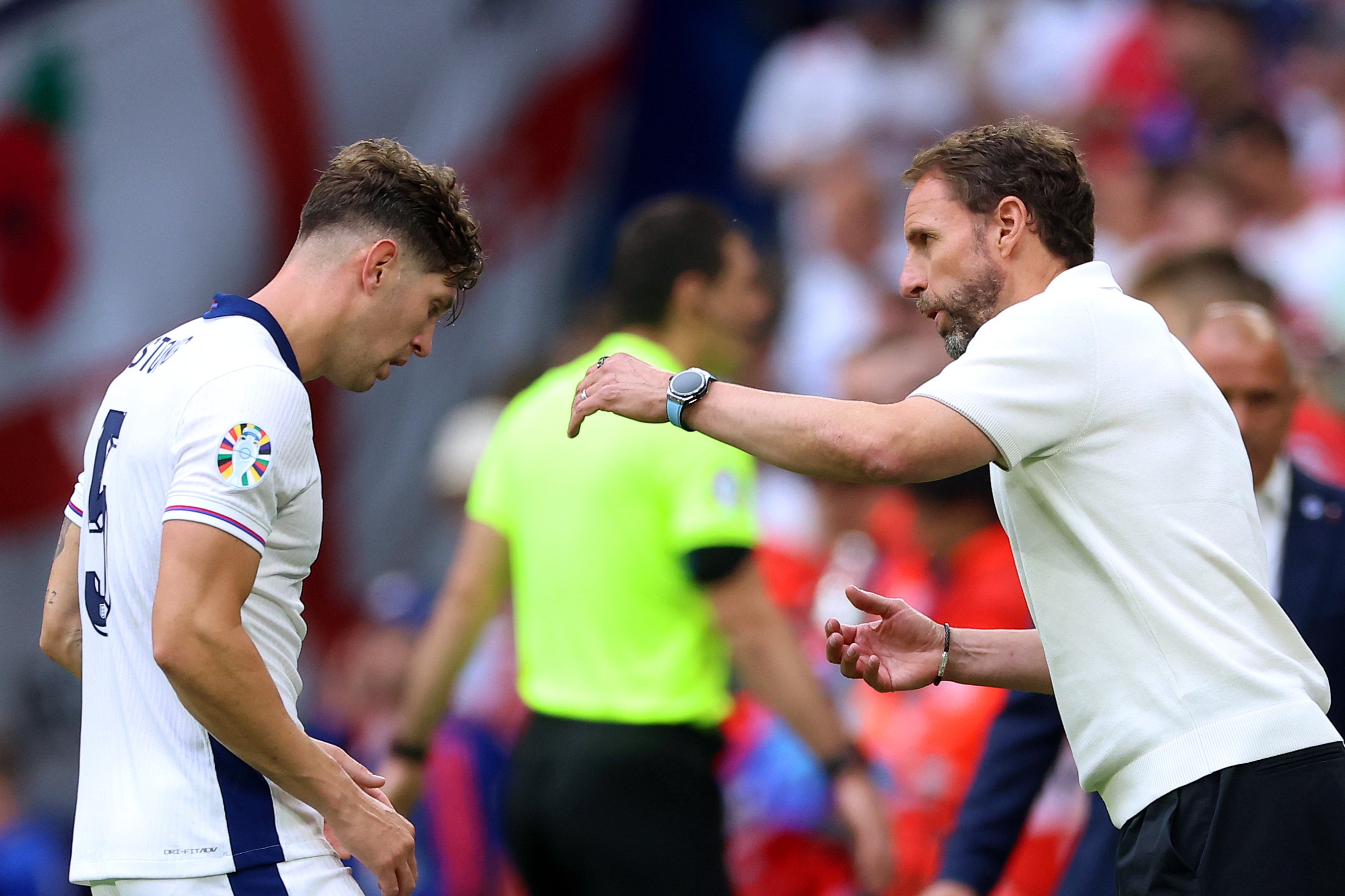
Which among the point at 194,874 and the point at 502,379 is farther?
the point at 502,379

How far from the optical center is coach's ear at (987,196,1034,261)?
305cm

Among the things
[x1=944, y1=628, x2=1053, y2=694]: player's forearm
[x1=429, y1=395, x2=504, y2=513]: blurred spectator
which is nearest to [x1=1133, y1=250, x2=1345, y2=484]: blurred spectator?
[x1=944, y1=628, x2=1053, y2=694]: player's forearm

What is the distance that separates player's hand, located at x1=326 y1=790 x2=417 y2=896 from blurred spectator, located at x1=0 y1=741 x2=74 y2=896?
452 centimetres

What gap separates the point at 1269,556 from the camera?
3756 millimetres

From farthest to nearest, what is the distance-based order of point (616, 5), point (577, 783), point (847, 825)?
point (616, 5) → point (847, 825) → point (577, 783)

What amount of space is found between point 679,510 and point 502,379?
542cm

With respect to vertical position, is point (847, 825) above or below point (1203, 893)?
below

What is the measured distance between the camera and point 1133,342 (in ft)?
9.43

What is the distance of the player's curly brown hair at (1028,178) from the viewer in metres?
3.07

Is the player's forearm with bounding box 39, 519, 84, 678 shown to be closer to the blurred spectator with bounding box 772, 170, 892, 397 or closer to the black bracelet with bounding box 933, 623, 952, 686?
the black bracelet with bounding box 933, 623, 952, 686

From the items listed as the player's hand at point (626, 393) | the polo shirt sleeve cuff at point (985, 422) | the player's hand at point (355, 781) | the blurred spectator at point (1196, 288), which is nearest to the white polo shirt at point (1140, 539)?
the polo shirt sleeve cuff at point (985, 422)

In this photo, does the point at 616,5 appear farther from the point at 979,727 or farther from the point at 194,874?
the point at 194,874

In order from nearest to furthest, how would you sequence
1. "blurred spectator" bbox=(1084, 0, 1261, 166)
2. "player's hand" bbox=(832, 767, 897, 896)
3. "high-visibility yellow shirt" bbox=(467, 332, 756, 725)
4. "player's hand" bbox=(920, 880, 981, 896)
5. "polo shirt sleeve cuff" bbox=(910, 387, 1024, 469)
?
"polo shirt sleeve cuff" bbox=(910, 387, 1024, 469), "player's hand" bbox=(920, 880, 981, 896), "high-visibility yellow shirt" bbox=(467, 332, 756, 725), "player's hand" bbox=(832, 767, 897, 896), "blurred spectator" bbox=(1084, 0, 1261, 166)

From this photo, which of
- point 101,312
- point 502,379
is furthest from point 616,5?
point 101,312
